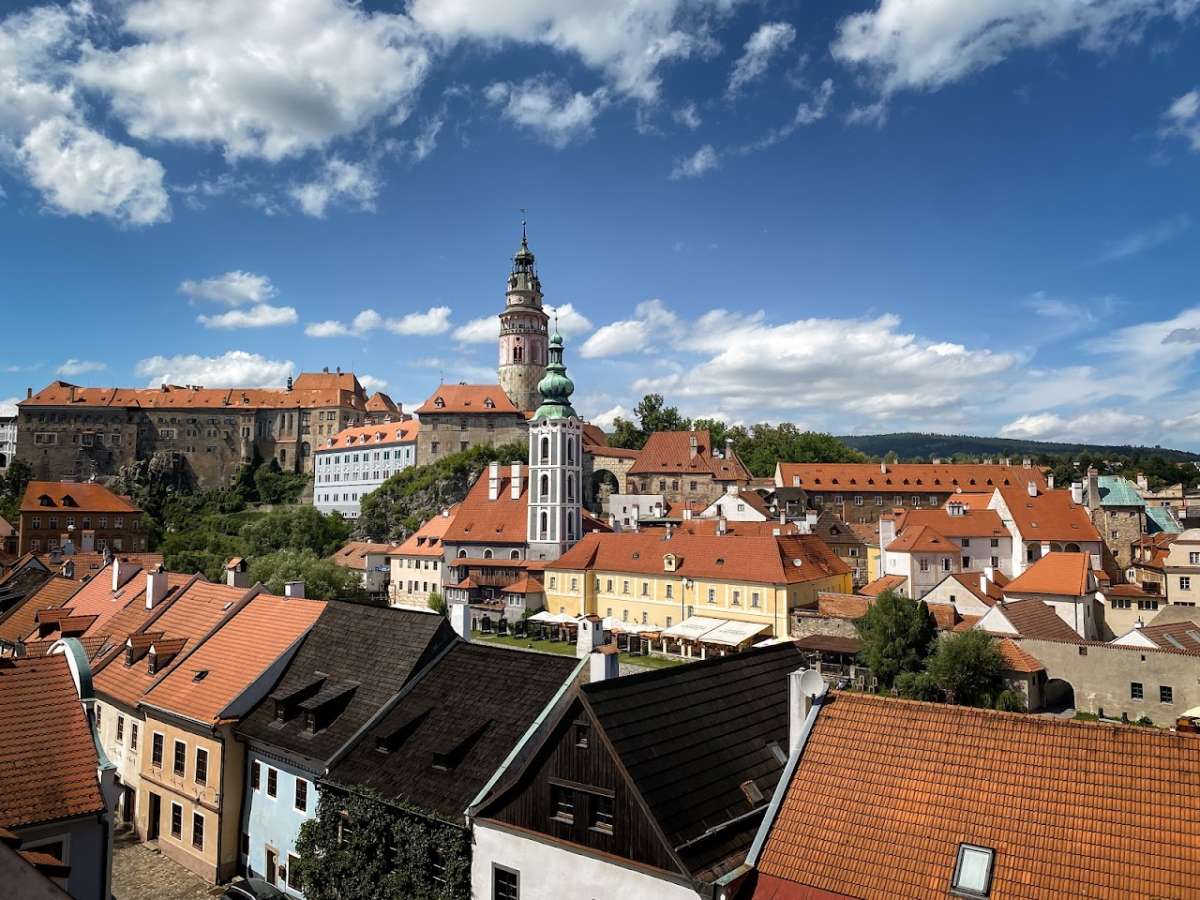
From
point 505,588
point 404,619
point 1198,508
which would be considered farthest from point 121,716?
point 1198,508

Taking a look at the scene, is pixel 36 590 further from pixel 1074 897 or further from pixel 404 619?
pixel 1074 897

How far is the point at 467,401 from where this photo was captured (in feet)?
336

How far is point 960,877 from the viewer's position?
10602 mm

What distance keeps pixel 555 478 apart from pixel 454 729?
162 feet

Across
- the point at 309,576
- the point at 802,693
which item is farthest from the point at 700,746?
the point at 309,576

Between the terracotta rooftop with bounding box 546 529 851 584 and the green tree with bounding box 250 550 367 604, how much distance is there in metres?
13.5

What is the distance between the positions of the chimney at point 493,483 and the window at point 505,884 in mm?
56464

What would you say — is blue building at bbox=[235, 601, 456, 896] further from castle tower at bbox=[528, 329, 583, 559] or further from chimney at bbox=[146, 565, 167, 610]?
castle tower at bbox=[528, 329, 583, 559]

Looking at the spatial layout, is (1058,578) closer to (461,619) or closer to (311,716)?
(461,619)

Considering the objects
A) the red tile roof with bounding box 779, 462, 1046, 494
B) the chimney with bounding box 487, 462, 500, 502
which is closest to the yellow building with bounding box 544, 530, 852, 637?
the chimney with bounding box 487, 462, 500, 502

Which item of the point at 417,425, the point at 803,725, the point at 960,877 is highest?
the point at 417,425

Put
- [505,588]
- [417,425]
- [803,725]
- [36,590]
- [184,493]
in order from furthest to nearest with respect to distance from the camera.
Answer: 1. [184,493]
2. [417,425]
3. [505,588]
4. [36,590]
5. [803,725]

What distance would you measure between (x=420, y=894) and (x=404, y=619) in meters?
6.74

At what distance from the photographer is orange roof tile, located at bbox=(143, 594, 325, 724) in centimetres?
2075
